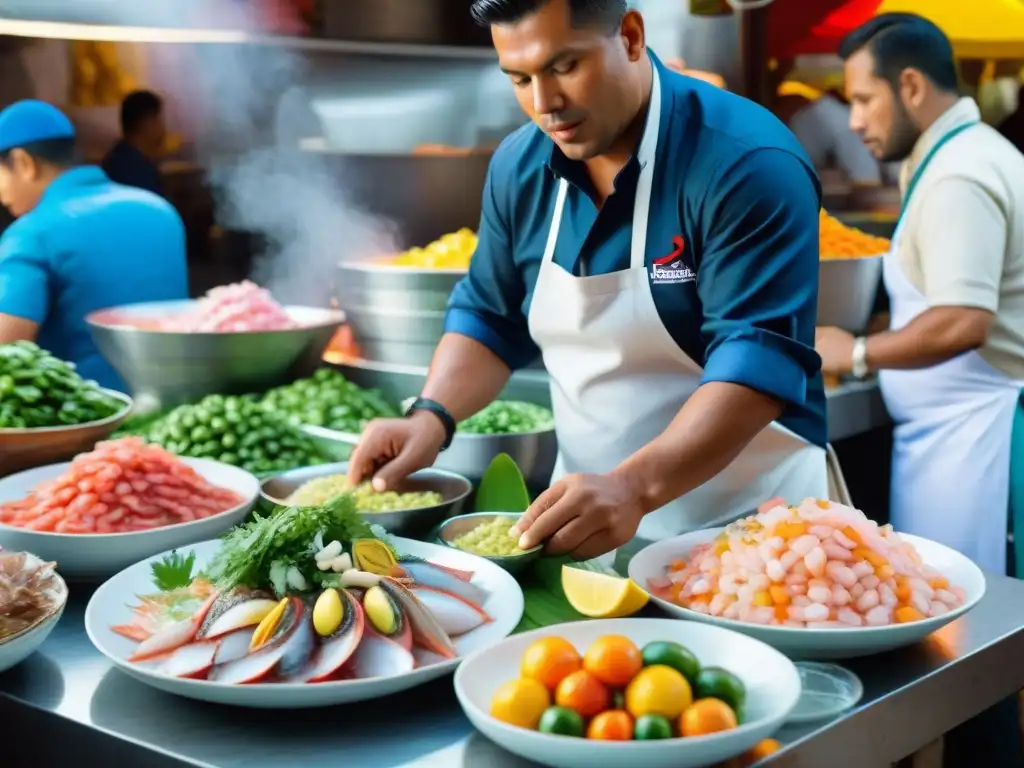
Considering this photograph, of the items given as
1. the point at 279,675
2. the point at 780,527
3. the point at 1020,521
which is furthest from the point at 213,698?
the point at 1020,521

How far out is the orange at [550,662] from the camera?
1.38m

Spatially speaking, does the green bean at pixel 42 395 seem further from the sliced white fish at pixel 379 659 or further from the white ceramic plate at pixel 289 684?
the sliced white fish at pixel 379 659

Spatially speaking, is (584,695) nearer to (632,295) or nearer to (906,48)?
(632,295)

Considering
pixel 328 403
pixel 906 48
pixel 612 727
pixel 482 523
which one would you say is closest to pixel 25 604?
pixel 482 523

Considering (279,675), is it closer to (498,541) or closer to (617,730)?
(617,730)

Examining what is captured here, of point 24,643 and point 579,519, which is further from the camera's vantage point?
point 579,519

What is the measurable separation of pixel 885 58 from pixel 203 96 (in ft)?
7.91

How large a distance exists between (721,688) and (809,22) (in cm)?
524

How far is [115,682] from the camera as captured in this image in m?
1.62

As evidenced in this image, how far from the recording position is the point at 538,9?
6.55 ft

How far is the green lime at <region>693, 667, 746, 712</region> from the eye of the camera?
1.35 meters

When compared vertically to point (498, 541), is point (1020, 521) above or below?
below

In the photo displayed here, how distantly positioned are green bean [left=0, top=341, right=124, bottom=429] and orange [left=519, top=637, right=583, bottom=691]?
151cm

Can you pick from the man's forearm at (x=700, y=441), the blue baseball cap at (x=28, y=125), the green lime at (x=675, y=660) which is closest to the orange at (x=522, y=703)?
the green lime at (x=675, y=660)
